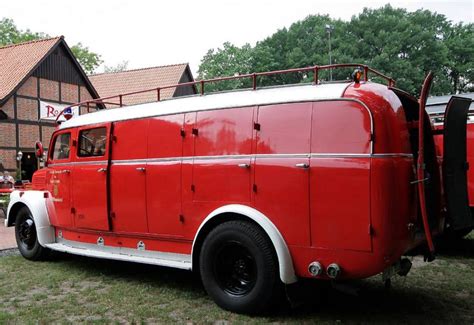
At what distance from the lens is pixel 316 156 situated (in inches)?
177

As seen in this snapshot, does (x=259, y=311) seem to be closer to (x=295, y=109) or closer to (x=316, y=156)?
(x=316, y=156)

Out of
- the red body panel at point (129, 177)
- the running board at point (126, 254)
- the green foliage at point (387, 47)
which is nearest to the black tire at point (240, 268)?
the running board at point (126, 254)

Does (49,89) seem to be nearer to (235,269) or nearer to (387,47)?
(235,269)

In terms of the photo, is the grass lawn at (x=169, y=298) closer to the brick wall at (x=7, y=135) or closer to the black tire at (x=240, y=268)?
the black tire at (x=240, y=268)

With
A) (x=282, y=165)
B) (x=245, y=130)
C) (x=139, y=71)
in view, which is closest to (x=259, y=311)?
(x=282, y=165)

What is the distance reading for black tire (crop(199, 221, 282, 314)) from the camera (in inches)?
184

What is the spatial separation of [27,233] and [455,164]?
6284 millimetres

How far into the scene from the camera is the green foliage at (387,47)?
140ft

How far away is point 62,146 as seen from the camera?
24.2ft

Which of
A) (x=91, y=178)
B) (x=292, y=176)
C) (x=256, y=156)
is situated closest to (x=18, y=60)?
(x=91, y=178)

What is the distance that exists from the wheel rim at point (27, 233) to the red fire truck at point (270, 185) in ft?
4.54

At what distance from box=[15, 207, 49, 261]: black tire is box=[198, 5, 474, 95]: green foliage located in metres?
33.9

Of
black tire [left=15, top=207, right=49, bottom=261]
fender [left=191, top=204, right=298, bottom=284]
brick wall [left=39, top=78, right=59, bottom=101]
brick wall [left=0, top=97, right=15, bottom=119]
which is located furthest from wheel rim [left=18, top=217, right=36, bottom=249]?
brick wall [left=39, top=78, right=59, bottom=101]

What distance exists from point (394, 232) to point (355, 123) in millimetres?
1028
